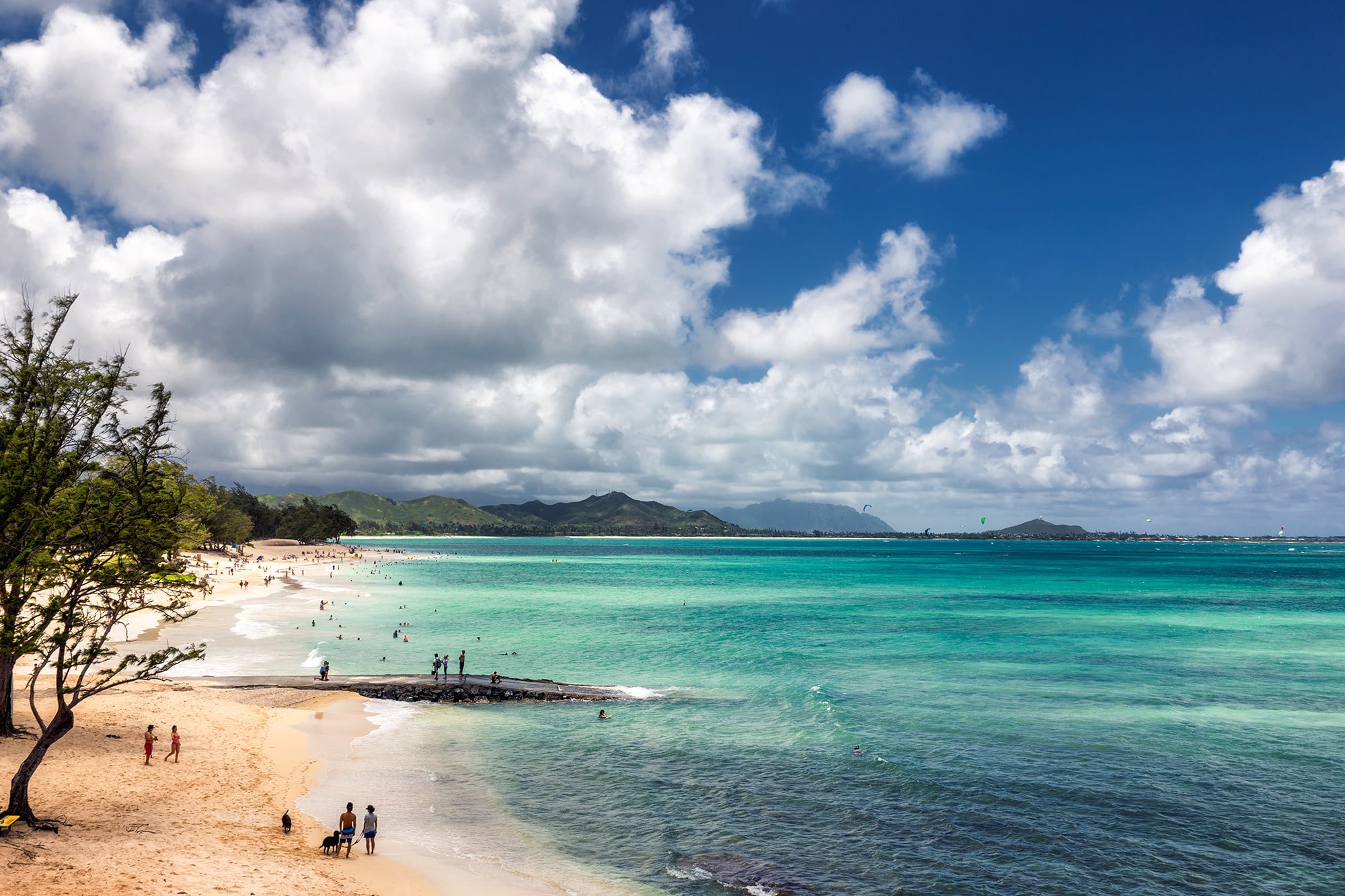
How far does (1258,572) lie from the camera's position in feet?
643

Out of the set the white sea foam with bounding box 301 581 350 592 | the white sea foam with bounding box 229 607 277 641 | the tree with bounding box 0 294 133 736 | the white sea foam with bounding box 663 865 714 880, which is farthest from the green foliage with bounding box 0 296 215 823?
the white sea foam with bounding box 301 581 350 592

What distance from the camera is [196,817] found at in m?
24.8

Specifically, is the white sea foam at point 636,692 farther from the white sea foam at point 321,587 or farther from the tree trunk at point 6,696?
the white sea foam at point 321,587

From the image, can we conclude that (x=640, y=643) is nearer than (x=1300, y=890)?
No

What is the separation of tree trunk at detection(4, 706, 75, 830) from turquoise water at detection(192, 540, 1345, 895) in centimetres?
1159

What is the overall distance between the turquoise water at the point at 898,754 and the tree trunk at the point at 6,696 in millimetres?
14679

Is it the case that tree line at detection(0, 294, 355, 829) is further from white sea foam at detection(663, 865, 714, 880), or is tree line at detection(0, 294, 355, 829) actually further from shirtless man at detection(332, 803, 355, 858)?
white sea foam at detection(663, 865, 714, 880)

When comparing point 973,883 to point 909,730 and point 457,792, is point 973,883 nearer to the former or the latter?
point 909,730

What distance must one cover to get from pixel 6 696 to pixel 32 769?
45.6ft

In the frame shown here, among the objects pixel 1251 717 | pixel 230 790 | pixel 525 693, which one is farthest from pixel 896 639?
pixel 230 790

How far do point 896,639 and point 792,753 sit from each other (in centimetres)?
4026

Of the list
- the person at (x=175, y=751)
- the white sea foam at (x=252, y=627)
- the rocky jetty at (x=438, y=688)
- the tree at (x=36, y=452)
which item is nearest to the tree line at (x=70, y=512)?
the tree at (x=36, y=452)

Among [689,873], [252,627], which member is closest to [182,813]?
[689,873]

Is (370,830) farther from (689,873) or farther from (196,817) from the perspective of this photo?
(689,873)
